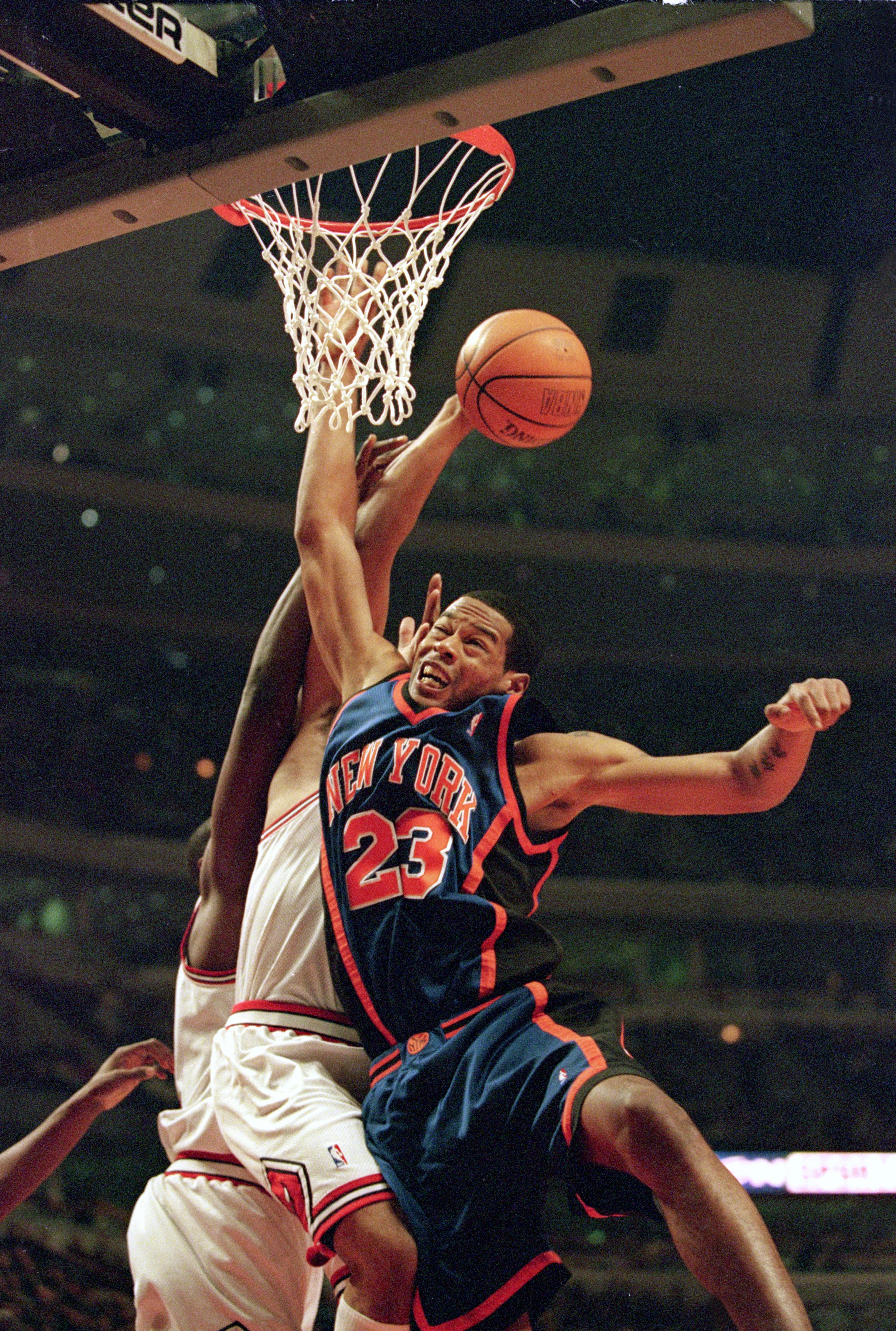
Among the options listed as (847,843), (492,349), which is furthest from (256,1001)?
(847,843)

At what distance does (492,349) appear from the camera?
9.82ft

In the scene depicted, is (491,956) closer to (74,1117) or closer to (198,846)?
(198,846)

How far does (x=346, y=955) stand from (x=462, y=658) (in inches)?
26.2

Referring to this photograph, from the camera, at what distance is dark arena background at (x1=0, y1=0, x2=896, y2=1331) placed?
245 inches

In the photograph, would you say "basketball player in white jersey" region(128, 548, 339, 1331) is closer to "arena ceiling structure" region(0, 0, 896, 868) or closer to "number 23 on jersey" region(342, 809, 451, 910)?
"number 23 on jersey" region(342, 809, 451, 910)

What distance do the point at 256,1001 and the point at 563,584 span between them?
180 inches

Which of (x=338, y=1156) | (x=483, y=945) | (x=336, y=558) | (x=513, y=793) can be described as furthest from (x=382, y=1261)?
(x=336, y=558)

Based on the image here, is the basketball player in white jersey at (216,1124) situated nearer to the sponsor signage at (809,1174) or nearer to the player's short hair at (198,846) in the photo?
the player's short hair at (198,846)

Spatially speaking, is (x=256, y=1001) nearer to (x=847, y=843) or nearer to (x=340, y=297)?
(x=340, y=297)

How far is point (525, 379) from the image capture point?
2.97m

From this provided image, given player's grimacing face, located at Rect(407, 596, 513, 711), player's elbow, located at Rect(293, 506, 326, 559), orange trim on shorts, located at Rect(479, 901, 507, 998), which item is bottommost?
orange trim on shorts, located at Rect(479, 901, 507, 998)

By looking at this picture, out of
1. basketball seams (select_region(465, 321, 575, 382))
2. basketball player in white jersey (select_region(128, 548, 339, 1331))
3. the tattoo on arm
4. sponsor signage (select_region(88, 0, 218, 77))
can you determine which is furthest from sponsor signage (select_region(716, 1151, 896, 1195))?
sponsor signage (select_region(88, 0, 218, 77))

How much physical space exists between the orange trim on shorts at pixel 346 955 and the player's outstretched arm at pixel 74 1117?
1.05m

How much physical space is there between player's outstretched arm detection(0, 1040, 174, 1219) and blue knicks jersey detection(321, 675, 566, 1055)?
112 cm
